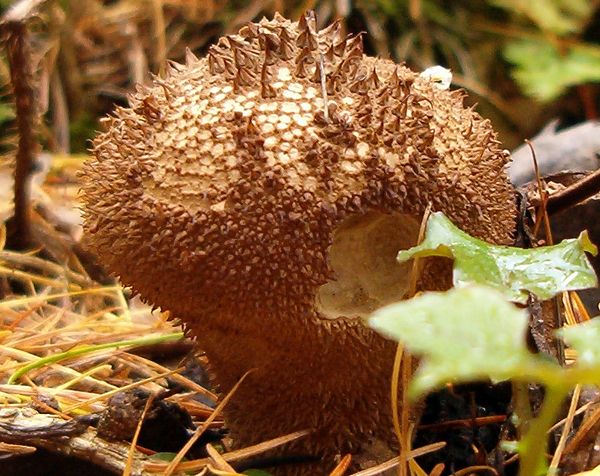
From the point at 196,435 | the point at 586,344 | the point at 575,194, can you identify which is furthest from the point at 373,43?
the point at 586,344

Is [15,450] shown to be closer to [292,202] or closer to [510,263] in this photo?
[292,202]

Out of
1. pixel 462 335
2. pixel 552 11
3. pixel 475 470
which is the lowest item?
pixel 475 470

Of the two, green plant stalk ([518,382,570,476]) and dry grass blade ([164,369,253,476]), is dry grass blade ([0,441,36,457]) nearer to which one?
dry grass blade ([164,369,253,476])

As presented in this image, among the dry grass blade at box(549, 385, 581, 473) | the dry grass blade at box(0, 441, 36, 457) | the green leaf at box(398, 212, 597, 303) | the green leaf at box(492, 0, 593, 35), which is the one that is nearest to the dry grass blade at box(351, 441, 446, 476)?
the dry grass blade at box(549, 385, 581, 473)

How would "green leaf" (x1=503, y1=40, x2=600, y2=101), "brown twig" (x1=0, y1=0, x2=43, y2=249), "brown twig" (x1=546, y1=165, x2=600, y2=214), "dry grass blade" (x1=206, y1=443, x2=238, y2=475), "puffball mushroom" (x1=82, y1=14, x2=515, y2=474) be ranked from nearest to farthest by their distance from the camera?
"puffball mushroom" (x1=82, y1=14, x2=515, y2=474), "dry grass blade" (x1=206, y1=443, x2=238, y2=475), "brown twig" (x1=546, y1=165, x2=600, y2=214), "brown twig" (x1=0, y1=0, x2=43, y2=249), "green leaf" (x1=503, y1=40, x2=600, y2=101)

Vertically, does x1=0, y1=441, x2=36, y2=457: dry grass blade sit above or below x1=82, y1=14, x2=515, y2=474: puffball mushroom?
below

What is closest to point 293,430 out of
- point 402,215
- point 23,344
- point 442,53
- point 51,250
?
point 402,215
